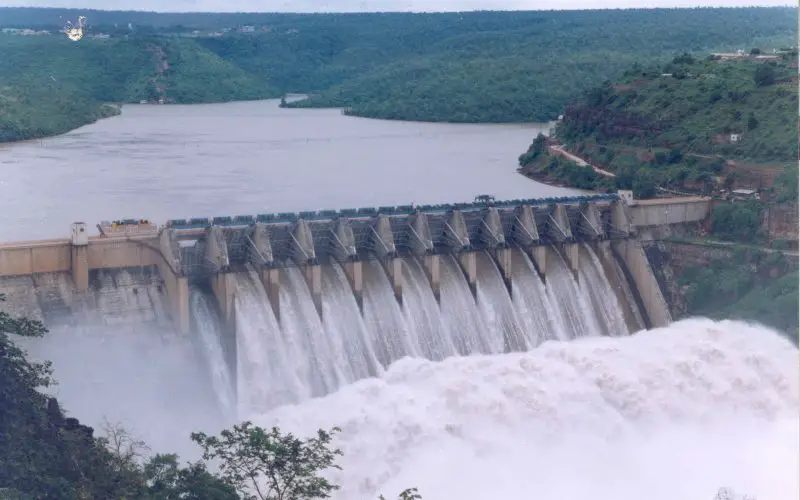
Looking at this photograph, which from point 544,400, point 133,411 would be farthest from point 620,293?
point 133,411

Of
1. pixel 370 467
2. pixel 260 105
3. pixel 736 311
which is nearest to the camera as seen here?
pixel 370 467

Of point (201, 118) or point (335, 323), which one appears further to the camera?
point (201, 118)

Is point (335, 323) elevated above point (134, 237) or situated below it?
below

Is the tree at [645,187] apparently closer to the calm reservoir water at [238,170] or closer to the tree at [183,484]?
the calm reservoir water at [238,170]

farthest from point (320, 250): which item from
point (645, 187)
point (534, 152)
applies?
point (534, 152)

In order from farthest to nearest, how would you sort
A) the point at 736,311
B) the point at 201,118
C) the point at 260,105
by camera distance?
the point at 260,105
the point at 201,118
the point at 736,311

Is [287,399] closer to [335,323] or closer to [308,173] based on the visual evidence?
[335,323]

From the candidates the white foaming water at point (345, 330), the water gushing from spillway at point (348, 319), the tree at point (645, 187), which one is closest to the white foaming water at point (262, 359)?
the water gushing from spillway at point (348, 319)
